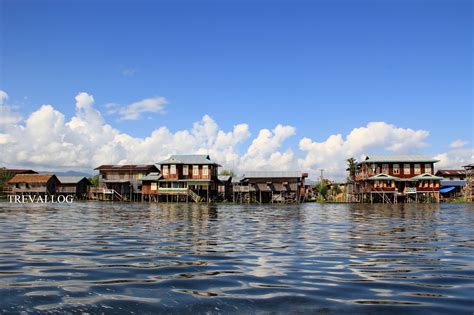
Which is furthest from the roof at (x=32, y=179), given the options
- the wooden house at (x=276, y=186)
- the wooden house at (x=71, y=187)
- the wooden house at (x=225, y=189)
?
the wooden house at (x=276, y=186)

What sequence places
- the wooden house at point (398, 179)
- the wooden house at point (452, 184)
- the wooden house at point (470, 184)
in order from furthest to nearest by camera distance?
the wooden house at point (452, 184)
the wooden house at point (470, 184)
the wooden house at point (398, 179)

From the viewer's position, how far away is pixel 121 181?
84.6 meters

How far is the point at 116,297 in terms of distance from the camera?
727 cm

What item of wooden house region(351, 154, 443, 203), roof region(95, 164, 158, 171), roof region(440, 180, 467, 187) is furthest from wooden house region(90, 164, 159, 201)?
roof region(440, 180, 467, 187)

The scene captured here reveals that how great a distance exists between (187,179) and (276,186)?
1603 cm

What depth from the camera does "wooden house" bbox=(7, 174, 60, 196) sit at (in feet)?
296

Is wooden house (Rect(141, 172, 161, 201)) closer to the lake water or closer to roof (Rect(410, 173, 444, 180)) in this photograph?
roof (Rect(410, 173, 444, 180))

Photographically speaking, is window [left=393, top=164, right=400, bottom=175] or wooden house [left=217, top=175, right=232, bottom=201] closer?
window [left=393, top=164, right=400, bottom=175]

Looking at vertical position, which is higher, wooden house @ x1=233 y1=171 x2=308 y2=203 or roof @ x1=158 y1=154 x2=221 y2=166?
roof @ x1=158 y1=154 x2=221 y2=166

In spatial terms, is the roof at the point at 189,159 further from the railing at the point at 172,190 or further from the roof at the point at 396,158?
the roof at the point at 396,158

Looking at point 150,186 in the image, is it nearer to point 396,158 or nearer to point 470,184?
point 396,158

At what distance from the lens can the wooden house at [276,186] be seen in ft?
241

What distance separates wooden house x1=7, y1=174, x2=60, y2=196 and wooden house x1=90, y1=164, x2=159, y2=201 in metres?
11.2

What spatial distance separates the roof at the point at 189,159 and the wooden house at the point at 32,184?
31.1 metres
